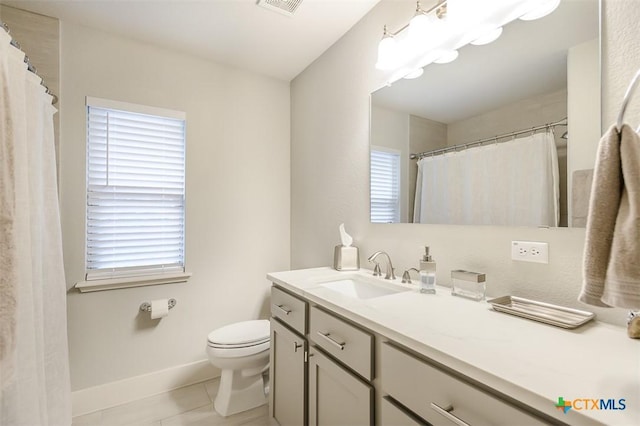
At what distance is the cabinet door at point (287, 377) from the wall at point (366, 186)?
27.1 inches

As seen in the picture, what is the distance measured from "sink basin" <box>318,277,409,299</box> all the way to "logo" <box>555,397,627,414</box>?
0.94 meters

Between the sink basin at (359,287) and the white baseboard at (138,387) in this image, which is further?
the white baseboard at (138,387)

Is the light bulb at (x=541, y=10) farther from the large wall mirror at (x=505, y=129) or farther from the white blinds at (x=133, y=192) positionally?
the white blinds at (x=133, y=192)

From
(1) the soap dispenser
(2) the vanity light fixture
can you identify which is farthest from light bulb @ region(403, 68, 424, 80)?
(1) the soap dispenser

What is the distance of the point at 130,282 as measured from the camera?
206 cm

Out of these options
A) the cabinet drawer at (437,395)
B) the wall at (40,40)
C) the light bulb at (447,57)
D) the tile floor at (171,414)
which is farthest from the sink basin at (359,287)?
the wall at (40,40)

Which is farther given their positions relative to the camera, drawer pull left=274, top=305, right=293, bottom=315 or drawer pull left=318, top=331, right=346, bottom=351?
drawer pull left=274, top=305, right=293, bottom=315

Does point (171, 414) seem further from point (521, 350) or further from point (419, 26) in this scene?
point (419, 26)

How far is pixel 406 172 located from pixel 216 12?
153 centimetres

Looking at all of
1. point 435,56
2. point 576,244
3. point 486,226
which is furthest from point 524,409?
point 435,56

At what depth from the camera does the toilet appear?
6.03 ft

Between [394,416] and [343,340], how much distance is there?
291 millimetres

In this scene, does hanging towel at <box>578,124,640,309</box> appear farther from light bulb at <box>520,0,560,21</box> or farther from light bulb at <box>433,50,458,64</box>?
light bulb at <box>433,50,458,64</box>

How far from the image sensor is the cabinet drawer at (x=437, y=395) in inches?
24.3
